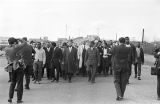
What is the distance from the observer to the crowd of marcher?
1136 centimetres

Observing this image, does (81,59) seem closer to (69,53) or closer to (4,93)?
(69,53)

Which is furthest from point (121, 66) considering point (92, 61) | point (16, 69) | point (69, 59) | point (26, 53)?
point (69, 59)

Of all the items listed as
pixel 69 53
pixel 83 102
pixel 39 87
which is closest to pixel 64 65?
pixel 69 53

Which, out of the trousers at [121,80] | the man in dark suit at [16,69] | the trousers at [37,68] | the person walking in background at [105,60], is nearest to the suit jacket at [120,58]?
the trousers at [121,80]

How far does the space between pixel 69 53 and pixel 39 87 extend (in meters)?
3.39

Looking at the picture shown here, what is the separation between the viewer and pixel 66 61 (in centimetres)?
1794

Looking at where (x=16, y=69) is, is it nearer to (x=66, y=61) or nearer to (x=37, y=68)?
(x=37, y=68)

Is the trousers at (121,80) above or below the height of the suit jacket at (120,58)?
below

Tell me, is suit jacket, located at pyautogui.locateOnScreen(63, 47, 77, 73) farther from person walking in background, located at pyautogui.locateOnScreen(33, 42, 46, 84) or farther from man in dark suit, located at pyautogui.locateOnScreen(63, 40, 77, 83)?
person walking in background, located at pyautogui.locateOnScreen(33, 42, 46, 84)

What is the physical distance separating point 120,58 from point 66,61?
238 inches

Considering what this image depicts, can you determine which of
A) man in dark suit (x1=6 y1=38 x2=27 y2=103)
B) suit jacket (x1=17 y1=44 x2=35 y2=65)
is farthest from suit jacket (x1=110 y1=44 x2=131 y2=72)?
suit jacket (x1=17 y1=44 x2=35 y2=65)

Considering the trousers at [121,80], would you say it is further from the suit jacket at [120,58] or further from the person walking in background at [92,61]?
the person walking in background at [92,61]

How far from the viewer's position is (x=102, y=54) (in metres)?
20.4

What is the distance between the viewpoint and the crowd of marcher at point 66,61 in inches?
447
